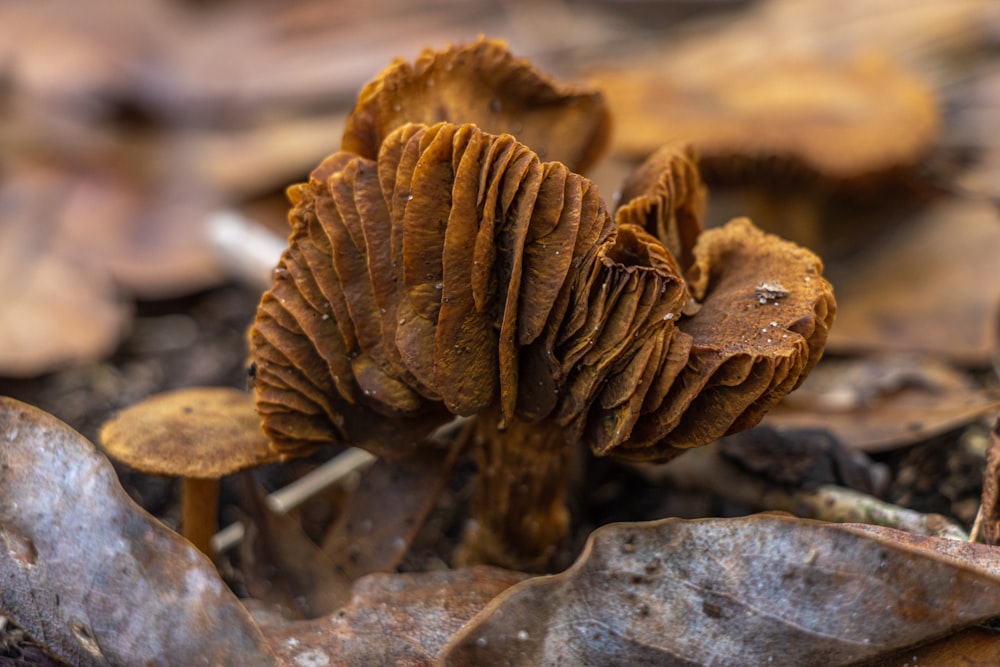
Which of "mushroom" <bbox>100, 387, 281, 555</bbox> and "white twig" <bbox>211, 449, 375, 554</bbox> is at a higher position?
"mushroom" <bbox>100, 387, 281, 555</bbox>

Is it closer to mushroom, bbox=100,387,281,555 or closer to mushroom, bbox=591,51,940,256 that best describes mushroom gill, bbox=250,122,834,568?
mushroom, bbox=100,387,281,555

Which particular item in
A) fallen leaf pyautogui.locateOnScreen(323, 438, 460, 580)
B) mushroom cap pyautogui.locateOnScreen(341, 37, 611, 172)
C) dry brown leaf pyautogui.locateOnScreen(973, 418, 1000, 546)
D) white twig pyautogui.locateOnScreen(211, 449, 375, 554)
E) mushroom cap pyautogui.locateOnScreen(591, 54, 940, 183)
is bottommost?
white twig pyautogui.locateOnScreen(211, 449, 375, 554)

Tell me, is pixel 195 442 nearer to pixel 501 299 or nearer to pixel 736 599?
pixel 501 299

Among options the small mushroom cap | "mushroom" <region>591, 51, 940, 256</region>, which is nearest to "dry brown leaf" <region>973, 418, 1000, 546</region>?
the small mushroom cap

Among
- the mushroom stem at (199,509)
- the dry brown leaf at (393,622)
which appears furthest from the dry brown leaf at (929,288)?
the mushroom stem at (199,509)

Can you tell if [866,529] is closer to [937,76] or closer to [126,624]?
[126,624]

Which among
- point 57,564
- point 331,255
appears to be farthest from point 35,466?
point 331,255

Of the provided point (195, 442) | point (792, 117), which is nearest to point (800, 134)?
point (792, 117)
